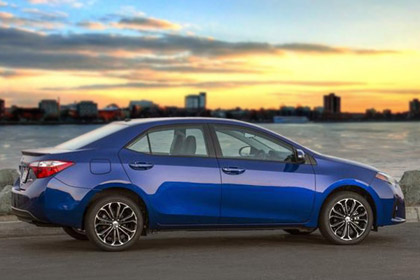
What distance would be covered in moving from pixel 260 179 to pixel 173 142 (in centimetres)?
112

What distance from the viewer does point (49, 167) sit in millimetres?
8797

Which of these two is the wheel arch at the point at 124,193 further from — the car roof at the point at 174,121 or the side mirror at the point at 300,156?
the side mirror at the point at 300,156

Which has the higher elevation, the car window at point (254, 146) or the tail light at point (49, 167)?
the car window at point (254, 146)

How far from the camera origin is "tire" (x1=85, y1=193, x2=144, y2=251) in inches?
348

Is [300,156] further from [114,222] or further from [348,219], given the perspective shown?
[114,222]

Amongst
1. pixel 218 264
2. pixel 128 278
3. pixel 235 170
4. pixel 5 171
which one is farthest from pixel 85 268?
pixel 5 171

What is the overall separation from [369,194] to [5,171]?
7438 mm

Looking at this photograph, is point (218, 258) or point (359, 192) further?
point (359, 192)

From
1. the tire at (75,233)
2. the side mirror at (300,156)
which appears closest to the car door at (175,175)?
the side mirror at (300,156)

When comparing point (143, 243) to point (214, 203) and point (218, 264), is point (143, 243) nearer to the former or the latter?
point (214, 203)

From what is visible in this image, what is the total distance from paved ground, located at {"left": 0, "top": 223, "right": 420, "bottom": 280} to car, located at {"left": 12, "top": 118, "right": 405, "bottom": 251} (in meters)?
0.28

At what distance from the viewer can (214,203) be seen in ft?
30.2

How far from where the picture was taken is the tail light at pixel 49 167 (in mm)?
8797

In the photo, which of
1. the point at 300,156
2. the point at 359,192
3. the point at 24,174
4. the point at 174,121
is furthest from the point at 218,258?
the point at 24,174
